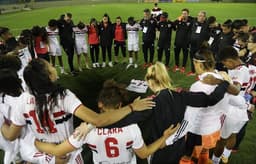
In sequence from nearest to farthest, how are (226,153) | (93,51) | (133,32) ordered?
(226,153), (133,32), (93,51)

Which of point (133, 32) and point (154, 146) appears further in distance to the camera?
point (133, 32)

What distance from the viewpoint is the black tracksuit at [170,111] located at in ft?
9.90

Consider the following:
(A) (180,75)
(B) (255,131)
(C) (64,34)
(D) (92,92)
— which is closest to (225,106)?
(B) (255,131)

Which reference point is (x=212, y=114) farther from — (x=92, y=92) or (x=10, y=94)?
(x=92, y=92)

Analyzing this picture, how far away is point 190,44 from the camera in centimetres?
951

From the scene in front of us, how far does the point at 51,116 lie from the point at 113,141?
30.0 inches

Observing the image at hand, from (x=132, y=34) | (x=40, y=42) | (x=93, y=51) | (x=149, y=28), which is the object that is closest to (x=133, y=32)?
(x=132, y=34)

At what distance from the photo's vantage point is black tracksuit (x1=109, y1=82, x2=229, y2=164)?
302cm

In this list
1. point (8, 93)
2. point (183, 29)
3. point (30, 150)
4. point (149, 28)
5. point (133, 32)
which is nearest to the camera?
point (8, 93)

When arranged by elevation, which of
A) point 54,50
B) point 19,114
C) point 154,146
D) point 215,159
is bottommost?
point 215,159

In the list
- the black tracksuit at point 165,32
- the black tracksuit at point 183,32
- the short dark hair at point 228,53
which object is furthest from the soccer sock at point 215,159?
the black tracksuit at point 165,32

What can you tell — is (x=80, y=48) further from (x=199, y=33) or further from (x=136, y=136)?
(x=136, y=136)

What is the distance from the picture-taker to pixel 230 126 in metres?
4.33

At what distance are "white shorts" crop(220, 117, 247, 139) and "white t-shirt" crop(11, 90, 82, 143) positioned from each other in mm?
2517
